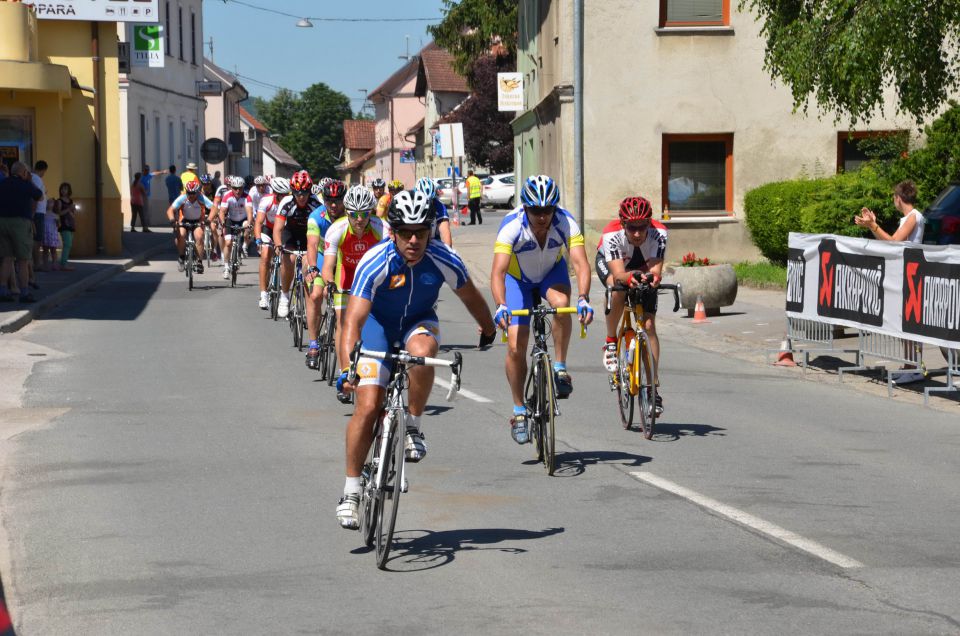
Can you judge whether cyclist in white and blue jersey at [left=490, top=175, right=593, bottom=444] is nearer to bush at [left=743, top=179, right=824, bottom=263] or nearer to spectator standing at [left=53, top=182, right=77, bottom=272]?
bush at [left=743, top=179, right=824, bottom=263]

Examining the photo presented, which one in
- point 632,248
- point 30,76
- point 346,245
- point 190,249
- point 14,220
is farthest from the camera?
point 30,76

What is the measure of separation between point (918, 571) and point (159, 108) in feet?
153

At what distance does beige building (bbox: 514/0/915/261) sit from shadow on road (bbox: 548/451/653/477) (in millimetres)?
19714

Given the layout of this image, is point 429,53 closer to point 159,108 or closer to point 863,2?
point 159,108

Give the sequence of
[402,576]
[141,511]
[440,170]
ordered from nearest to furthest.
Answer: [402,576]
[141,511]
[440,170]

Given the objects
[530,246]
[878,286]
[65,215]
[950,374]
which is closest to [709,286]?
[878,286]

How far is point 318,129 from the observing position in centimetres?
18612

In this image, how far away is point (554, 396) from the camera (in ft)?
30.0

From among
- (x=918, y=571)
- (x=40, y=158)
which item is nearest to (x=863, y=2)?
(x=918, y=571)

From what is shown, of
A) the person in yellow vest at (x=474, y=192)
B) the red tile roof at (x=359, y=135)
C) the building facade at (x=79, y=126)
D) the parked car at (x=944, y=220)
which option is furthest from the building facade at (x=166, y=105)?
the red tile roof at (x=359, y=135)

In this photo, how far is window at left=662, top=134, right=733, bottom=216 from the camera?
29.8m

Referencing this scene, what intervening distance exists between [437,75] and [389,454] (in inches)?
3715

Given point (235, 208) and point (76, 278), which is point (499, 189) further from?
point (76, 278)

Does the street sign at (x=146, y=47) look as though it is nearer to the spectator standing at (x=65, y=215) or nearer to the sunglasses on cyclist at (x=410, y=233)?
the spectator standing at (x=65, y=215)
